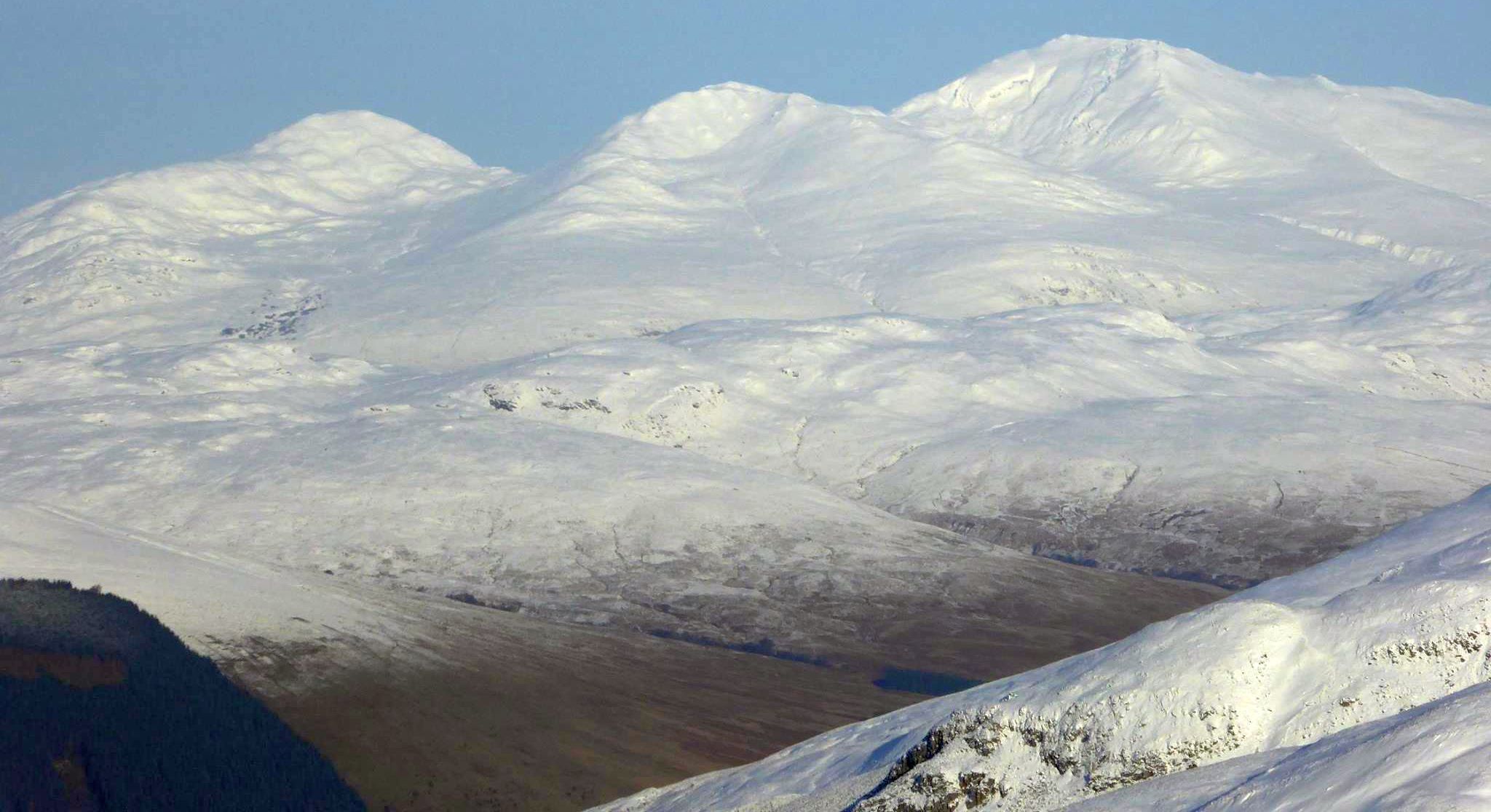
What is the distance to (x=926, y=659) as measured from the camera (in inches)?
7736

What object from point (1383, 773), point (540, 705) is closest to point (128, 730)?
point (540, 705)

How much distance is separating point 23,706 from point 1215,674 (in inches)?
4022

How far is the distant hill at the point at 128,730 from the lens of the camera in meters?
124

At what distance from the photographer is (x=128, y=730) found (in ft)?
432

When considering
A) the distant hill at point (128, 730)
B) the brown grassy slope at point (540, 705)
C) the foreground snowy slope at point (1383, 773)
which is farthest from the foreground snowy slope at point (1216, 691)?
the distant hill at point (128, 730)

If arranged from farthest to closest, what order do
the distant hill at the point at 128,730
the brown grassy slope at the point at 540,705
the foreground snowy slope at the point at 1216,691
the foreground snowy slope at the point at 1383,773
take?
the brown grassy slope at the point at 540,705 → the distant hill at the point at 128,730 → the foreground snowy slope at the point at 1216,691 → the foreground snowy slope at the point at 1383,773

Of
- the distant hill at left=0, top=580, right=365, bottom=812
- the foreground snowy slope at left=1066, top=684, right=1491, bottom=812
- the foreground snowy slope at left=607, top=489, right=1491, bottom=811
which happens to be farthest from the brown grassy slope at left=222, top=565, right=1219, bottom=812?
the foreground snowy slope at left=1066, top=684, right=1491, bottom=812

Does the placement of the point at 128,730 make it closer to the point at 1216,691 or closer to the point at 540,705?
the point at 540,705

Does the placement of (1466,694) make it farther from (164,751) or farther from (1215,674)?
(164,751)

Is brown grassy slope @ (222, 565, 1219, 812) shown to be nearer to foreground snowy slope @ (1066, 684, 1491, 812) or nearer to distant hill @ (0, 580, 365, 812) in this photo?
distant hill @ (0, 580, 365, 812)

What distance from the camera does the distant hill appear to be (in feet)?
407

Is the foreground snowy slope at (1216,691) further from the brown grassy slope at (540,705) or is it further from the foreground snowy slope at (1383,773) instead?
the brown grassy slope at (540,705)

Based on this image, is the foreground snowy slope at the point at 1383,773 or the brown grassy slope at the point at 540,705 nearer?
the foreground snowy slope at the point at 1383,773

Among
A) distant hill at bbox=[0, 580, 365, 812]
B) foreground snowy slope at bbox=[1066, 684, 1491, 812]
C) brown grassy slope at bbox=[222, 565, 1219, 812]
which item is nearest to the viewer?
foreground snowy slope at bbox=[1066, 684, 1491, 812]
